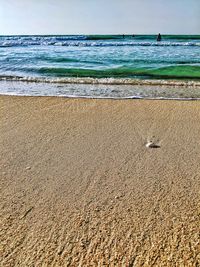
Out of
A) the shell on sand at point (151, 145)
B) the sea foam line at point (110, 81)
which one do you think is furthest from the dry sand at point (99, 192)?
the sea foam line at point (110, 81)

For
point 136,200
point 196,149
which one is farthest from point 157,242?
point 196,149

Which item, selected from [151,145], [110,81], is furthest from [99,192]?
[110,81]

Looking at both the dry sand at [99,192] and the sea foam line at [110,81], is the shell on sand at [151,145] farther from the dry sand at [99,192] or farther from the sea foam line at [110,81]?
the sea foam line at [110,81]

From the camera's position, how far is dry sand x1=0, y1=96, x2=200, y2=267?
5.74ft

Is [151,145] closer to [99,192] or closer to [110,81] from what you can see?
[99,192]

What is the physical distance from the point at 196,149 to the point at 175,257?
5.45 ft

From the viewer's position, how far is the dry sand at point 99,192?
5.74 feet

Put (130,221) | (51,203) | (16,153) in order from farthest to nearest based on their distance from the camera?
(16,153), (51,203), (130,221)

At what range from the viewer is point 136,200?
2250 millimetres

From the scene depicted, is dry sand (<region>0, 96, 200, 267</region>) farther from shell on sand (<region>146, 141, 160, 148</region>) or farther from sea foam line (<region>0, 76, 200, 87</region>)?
sea foam line (<region>0, 76, 200, 87</region>)

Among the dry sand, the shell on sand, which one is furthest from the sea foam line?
the shell on sand

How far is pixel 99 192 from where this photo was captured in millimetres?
2365

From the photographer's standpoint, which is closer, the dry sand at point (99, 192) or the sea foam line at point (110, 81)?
the dry sand at point (99, 192)

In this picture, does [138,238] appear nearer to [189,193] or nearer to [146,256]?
[146,256]
